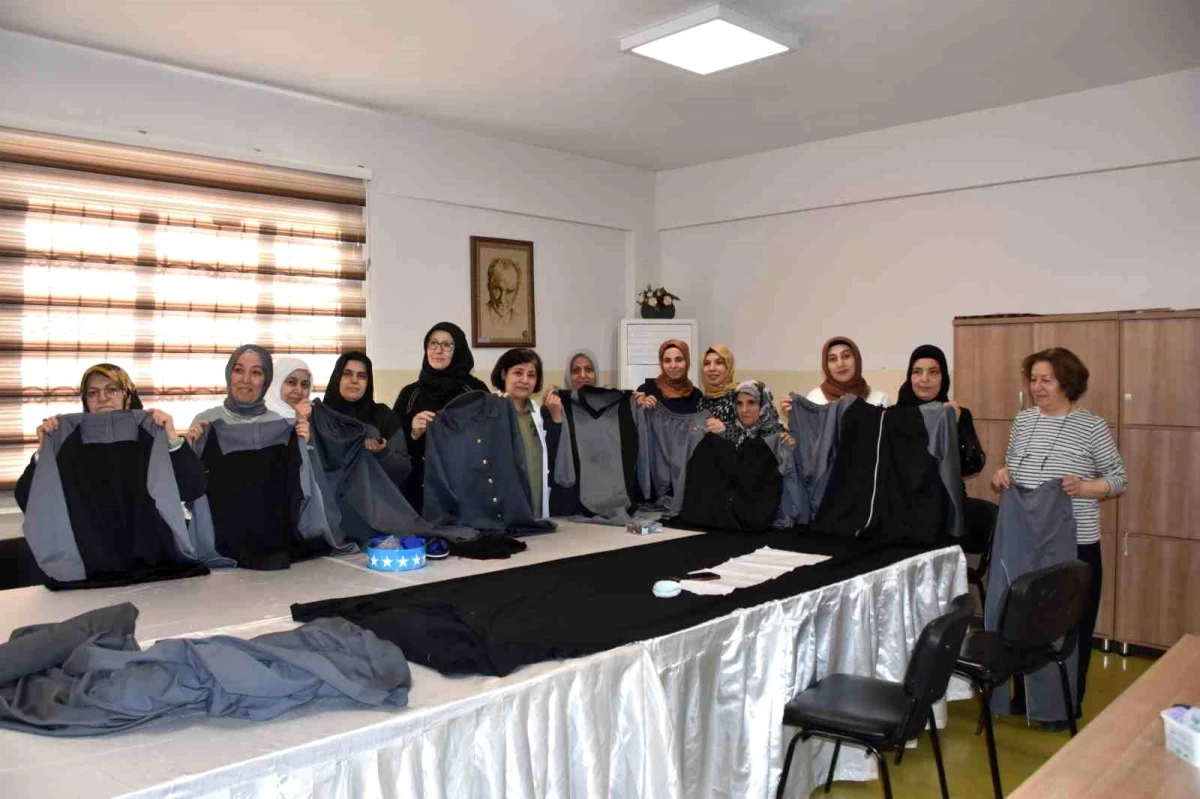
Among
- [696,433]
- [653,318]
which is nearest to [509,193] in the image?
[653,318]

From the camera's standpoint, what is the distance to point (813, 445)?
4.05 m

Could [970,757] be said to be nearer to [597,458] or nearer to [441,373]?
[597,458]

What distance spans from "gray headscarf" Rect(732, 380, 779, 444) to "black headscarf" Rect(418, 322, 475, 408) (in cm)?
126

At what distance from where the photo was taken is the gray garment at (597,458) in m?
4.14

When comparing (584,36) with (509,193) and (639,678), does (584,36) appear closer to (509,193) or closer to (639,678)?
(509,193)

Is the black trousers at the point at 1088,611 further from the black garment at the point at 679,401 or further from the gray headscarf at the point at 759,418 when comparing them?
the black garment at the point at 679,401

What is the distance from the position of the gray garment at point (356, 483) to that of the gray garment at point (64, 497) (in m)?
0.55

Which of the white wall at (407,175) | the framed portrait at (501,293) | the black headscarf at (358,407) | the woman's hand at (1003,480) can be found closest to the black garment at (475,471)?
the black headscarf at (358,407)

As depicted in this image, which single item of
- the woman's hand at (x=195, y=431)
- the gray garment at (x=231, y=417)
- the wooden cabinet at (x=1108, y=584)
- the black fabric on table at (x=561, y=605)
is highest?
the gray garment at (x=231, y=417)

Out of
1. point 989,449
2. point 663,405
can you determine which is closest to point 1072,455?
point 989,449

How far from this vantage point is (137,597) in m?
2.80

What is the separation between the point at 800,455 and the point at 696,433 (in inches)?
20.0

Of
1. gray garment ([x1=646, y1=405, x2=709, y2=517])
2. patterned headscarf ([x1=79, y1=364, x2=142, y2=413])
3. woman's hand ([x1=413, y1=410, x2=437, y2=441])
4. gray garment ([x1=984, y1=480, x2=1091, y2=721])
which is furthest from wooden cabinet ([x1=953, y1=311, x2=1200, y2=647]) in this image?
patterned headscarf ([x1=79, y1=364, x2=142, y2=413])

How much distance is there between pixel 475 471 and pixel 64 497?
146 centimetres
